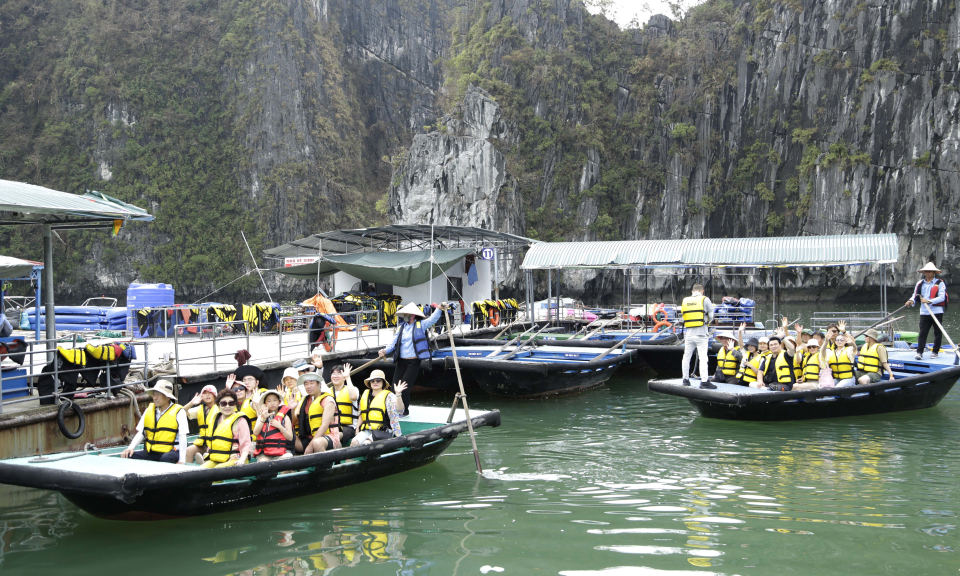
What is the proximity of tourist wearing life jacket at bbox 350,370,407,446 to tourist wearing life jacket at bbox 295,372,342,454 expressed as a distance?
33 centimetres

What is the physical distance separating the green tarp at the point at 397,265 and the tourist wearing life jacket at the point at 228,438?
12.4 m

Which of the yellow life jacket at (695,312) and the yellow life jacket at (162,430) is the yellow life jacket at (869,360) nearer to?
the yellow life jacket at (695,312)

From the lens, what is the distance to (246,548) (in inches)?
241

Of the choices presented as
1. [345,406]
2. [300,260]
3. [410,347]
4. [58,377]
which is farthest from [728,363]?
[300,260]

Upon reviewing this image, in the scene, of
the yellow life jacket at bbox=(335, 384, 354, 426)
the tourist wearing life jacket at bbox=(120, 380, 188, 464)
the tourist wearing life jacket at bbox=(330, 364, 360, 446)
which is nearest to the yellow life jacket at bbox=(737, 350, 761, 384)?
the tourist wearing life jacket at bbox=(330, 364, 360, 446)

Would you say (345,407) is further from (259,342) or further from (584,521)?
(259,342)

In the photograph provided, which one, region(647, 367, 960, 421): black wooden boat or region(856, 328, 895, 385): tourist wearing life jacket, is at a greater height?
region(856, 328, 895, 385): tourist wearing life jacket

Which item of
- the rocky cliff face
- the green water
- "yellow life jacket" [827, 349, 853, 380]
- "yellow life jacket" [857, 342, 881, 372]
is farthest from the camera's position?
the rocky cliff face

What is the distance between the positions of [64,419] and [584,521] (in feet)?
18.9

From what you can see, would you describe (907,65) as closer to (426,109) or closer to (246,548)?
(426,109)

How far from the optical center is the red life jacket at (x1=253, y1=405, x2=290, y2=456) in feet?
23.0

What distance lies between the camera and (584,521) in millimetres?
6551

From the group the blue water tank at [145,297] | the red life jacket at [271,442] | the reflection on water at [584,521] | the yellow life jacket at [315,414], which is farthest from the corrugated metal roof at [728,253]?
the red life jacket at [271,442]

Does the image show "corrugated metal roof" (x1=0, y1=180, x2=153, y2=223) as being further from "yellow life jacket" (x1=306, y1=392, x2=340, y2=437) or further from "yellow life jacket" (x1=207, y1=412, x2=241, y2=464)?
"yellow life jacket" (x1=306, y1=392, x2=340, y2=437)
